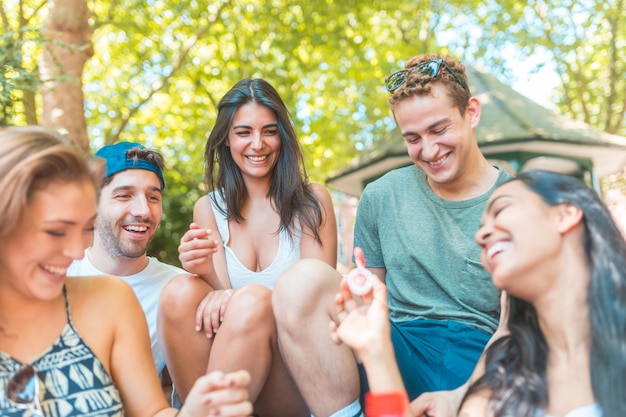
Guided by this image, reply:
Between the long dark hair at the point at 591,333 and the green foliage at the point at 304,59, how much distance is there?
9.34 metres

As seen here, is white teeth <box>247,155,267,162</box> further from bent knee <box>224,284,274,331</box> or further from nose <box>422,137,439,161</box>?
bent knee <box>224,284,274,331</box>

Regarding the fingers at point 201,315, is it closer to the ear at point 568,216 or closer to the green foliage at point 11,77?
the ear at point 568,216

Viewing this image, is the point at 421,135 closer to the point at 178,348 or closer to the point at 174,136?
the point at 178,348

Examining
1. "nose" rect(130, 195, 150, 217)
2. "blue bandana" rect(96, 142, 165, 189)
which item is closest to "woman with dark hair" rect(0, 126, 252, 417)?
"nose" rect(130, 195, 150, 217)

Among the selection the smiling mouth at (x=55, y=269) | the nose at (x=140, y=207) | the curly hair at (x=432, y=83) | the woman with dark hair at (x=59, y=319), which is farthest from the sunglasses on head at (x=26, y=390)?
the curly hair at (x=432, y=83)

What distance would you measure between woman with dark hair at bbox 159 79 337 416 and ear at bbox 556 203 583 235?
3.92 ft

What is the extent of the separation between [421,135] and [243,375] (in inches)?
72.3

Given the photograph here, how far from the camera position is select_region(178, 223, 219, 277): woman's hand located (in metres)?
2.76

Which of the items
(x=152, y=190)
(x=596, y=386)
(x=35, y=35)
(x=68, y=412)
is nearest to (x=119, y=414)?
(x=68, y=412)

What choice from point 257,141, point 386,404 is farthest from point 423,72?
point 386,404

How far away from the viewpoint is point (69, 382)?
6.61 ft

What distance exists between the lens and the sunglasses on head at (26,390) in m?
1.91

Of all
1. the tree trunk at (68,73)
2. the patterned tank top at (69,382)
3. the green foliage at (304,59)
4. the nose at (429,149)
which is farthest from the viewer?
the green foliage at (304,59)

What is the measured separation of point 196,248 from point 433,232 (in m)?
1.23
